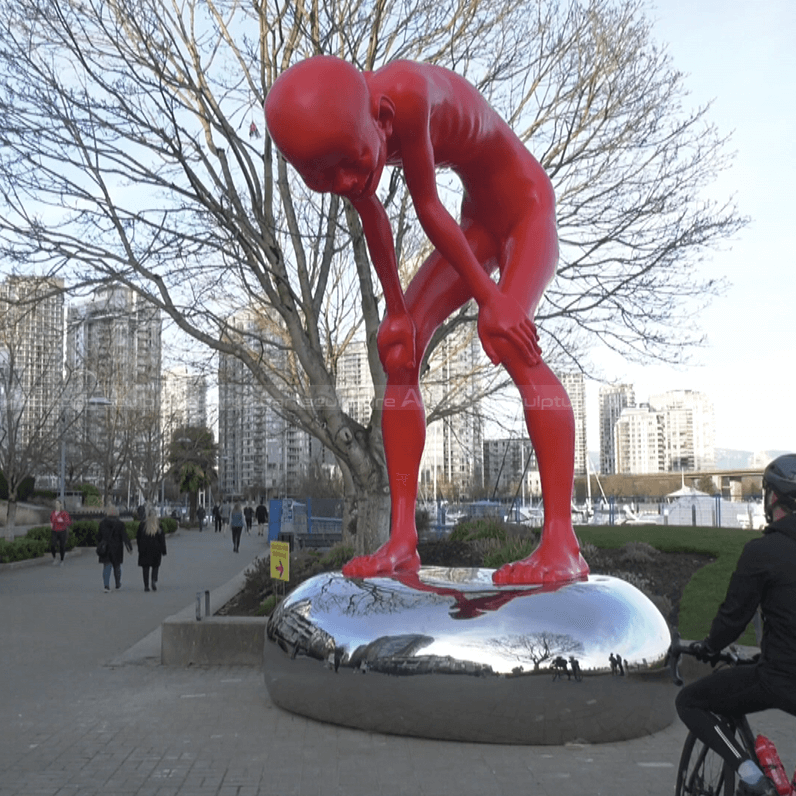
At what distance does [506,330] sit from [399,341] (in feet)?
2.76

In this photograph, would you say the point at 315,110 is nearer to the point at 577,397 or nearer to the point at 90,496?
the point at 577,397

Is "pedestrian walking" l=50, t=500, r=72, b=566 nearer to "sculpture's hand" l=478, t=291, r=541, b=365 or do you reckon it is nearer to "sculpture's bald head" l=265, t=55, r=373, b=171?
"sculpture's hand" l=478, t=291, r=541, b=365

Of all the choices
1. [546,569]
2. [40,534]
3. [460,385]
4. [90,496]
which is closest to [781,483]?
[546,569]

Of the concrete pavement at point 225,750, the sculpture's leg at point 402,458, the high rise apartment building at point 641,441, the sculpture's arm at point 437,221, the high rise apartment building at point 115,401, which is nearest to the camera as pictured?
the concrete pavement at point 225,750

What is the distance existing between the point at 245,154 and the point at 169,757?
886 centimetres

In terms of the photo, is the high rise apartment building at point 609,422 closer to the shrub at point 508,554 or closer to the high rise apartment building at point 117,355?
the high rise apartment building at point 117,355

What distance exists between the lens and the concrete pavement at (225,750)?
4.75 meters

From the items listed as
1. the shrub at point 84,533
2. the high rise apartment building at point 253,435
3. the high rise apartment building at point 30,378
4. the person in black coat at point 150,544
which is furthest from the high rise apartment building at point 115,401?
the person in black coat at point 150,544

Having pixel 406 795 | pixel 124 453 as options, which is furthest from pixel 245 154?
pixel 124 453

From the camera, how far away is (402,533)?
6465 mm

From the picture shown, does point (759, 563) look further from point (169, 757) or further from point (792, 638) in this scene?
point (169, 757)

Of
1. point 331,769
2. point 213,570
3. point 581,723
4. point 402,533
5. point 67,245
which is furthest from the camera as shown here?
point 213,570

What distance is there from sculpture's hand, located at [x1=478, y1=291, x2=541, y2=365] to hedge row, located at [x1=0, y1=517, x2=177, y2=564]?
58.2 ft

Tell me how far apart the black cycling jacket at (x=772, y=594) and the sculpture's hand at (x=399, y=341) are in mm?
3543
